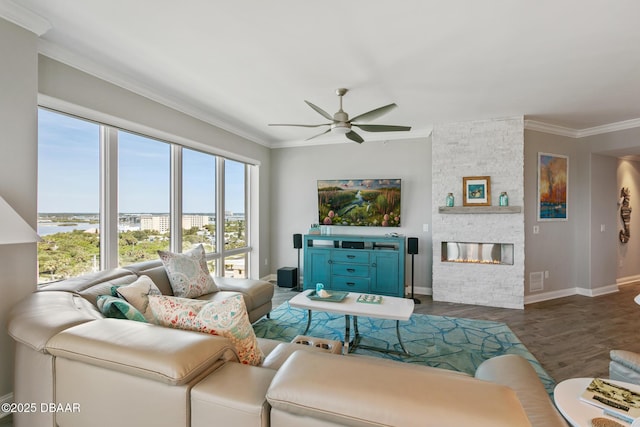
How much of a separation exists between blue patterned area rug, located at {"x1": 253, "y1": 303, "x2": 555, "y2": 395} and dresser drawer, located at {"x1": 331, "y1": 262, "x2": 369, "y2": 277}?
1116 millimetres

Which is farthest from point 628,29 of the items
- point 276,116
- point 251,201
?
point 251,201

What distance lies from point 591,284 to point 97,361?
262 inches

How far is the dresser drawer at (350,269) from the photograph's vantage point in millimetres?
4762

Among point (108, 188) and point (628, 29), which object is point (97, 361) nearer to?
point (108, 188)

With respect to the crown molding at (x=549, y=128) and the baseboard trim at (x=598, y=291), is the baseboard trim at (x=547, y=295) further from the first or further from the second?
the crown molding at (x=549, y=128)

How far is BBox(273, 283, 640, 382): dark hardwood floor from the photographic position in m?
2.70

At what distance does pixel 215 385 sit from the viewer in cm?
111

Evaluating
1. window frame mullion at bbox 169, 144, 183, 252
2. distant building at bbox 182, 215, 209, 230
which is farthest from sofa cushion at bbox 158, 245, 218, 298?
distant building at bbox 182, 215, 209, 230

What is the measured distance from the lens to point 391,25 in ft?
7.00

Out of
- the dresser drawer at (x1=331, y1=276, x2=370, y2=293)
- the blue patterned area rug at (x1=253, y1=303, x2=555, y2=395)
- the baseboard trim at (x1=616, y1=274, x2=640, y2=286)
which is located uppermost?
the dresser drawer at (x1=331, y1=276, x2=370, y2=293)

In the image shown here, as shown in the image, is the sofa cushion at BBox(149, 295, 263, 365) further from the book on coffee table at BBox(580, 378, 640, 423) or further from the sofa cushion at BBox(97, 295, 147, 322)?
the book on coffee table at BBox(580, 378, 640, 423)

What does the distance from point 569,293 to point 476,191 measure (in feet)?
8.59

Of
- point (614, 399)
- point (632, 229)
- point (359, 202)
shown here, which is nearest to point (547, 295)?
point (632, 229)

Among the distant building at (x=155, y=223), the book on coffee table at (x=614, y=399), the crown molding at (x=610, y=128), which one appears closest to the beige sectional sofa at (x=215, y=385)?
the book on coffee table at (x=614, y=399)
